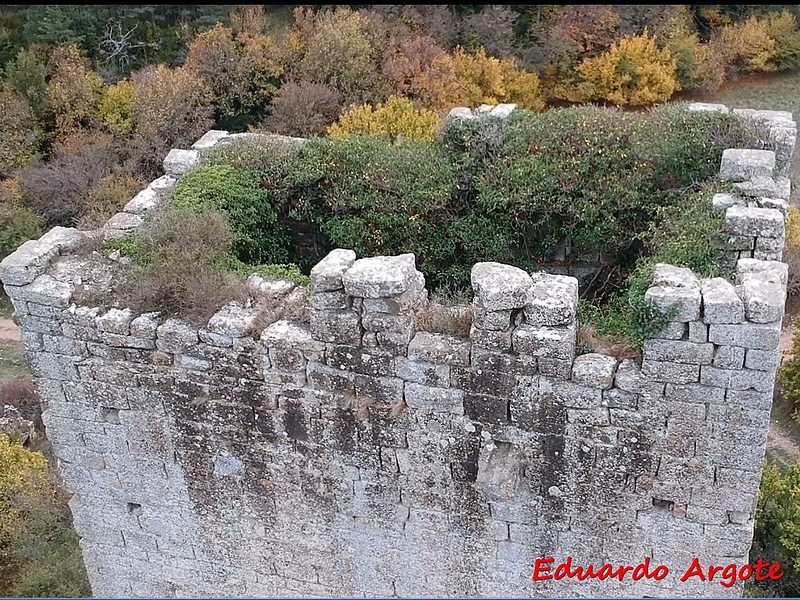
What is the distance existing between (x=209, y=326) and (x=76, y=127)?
83.3ft

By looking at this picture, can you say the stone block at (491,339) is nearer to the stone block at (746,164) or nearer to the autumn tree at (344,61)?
the stone block at (746,164)

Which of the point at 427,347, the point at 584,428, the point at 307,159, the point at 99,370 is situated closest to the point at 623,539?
the point at 584,428

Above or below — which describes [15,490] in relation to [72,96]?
below

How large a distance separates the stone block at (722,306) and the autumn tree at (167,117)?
23.9 metres

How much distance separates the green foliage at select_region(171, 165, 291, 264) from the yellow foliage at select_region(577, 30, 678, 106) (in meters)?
22.8

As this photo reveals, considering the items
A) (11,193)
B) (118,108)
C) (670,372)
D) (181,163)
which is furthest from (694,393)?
(118,108)

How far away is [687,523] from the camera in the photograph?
6973 mm

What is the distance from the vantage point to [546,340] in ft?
21.0

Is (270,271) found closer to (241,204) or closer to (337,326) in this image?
(337,326)

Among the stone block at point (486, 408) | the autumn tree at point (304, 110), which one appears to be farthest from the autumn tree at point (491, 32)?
the stone block at point (486, 408)

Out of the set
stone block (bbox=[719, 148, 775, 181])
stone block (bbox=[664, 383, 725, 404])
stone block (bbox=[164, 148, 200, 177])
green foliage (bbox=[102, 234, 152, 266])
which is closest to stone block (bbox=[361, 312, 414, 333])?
stone block (bbox=[664, 383, 725, 404])

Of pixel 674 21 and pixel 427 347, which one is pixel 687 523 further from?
pixel 674 21

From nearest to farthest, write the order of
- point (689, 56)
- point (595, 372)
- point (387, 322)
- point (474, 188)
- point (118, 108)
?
point (595, 372), point (387, 322), point (474, 188), point (118, 108), point (689, 56)

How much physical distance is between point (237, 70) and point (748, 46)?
1961cm
